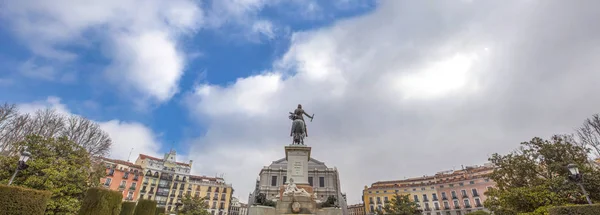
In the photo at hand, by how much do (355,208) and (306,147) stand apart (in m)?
82.8

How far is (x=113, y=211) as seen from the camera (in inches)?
339

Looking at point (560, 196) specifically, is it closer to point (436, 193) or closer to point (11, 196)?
point (11, 196)

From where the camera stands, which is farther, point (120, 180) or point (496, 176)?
point (120, 180)

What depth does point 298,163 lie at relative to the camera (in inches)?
526

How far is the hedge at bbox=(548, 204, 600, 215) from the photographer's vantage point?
9008 millimetres

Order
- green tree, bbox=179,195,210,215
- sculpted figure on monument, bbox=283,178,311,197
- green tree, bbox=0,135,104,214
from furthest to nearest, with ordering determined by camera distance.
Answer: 1. green tree, bbox=179,195,210,215
2. green tree, bbox=0,135,104,214
3. sculpted figure on monument, bbox=283,178,311,197

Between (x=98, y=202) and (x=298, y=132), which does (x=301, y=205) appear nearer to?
(x=298, y=132)

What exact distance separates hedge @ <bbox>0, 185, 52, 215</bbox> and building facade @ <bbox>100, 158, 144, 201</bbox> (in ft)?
170

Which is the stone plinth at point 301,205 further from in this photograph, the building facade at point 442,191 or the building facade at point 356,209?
the building facade at point 356,209

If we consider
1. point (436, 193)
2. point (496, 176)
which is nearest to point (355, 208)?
point (436, 193)

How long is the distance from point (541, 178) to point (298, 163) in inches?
650

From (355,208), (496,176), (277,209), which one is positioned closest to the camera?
(277,209)

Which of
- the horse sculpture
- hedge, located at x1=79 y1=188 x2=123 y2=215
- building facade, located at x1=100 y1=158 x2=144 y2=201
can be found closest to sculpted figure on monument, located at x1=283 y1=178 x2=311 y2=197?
the horse sculpture

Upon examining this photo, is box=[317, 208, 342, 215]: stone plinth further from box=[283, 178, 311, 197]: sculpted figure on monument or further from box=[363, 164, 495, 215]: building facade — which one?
box=[363, 164, 495, 215]: building facade
